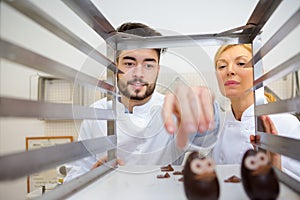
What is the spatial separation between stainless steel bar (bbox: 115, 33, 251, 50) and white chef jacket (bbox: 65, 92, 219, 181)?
0.54 ft

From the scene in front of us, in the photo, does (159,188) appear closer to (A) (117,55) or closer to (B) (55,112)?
(B) (55,112)

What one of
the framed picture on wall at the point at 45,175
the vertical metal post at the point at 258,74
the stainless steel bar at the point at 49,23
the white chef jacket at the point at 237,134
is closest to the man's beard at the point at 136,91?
the stainless steel bar at the point at 49,23

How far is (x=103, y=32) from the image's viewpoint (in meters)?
0.77

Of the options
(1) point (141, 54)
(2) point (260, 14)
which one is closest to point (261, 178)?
(2) point (260, 14)

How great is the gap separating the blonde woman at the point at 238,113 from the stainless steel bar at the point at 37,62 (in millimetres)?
550

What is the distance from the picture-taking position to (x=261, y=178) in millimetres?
314

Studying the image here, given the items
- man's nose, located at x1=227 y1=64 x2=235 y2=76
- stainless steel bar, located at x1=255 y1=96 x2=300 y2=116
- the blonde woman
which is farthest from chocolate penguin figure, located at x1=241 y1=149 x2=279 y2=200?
man's nose, located at x1=227 y1=64 x2=235 y2=76

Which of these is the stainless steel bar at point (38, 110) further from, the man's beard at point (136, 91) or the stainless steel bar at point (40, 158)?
the man's beard at point (136, 91)

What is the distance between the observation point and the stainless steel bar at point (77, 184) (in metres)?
0.48

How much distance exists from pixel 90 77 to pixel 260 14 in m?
0.41

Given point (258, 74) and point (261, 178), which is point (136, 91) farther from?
point (261, 178)

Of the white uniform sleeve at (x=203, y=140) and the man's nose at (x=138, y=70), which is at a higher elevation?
the man's nose at (x=138, y=70)

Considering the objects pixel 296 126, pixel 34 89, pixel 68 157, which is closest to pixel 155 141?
pixel 68 157

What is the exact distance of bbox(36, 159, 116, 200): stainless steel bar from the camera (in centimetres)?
48
